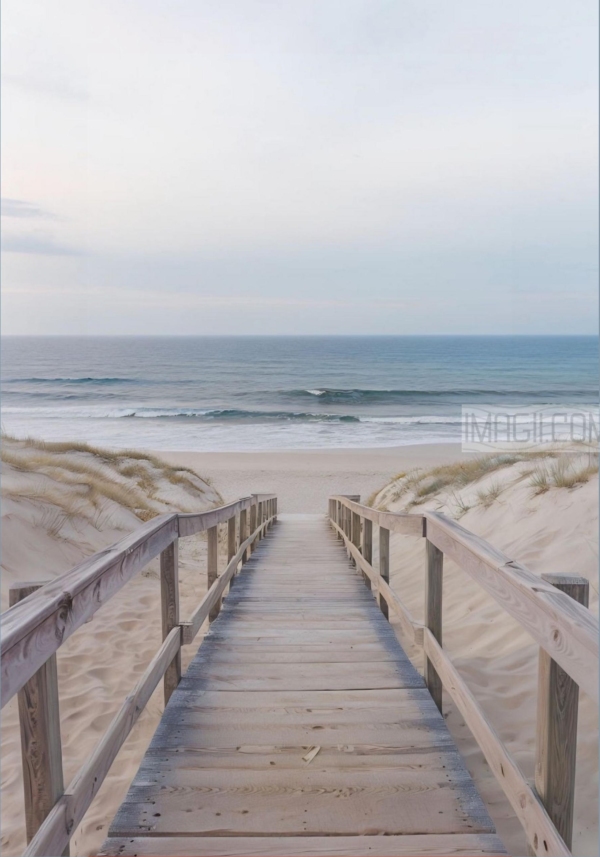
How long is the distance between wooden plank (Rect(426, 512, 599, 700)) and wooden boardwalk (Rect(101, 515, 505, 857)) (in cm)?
82

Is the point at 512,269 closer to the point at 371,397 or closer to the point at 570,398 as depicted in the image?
the point at 570,398

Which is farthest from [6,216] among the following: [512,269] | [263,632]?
[512,269]

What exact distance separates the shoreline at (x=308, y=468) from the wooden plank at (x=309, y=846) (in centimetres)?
1429

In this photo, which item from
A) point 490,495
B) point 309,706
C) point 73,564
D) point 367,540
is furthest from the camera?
point 490,495

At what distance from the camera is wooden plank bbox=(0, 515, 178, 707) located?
127 cm

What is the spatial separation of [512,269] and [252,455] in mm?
64536

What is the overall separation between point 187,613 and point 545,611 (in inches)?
199

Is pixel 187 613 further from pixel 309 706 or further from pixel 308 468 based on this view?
pixel 308 468

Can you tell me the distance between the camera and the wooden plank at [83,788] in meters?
1.46

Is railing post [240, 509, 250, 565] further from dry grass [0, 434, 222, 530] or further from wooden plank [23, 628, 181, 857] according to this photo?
wooden plank [23, 628, 181, 857]

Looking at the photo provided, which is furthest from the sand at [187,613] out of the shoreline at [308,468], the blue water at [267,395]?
the blue water at [267,395]

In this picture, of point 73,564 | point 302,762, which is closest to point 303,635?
point 302,762

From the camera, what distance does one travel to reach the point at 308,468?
21.4m

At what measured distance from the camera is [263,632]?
4.05 meters
